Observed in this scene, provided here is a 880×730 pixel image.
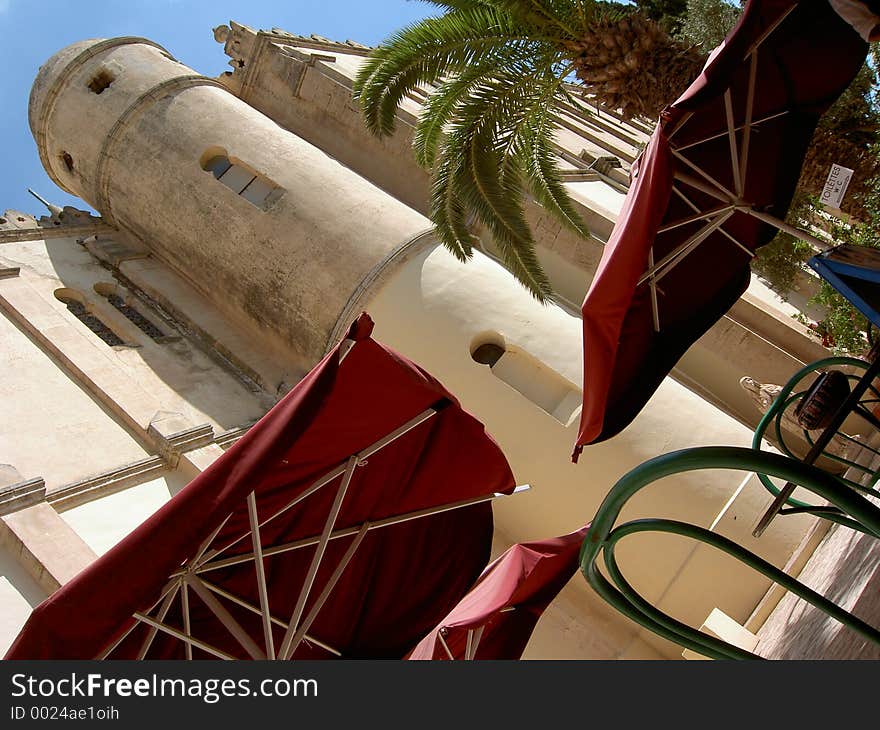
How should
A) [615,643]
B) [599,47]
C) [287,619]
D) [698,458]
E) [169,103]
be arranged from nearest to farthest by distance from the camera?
1. [698,458]
2. [287,619]
3. [599,47]
4. [615,643]
5. [169,103]

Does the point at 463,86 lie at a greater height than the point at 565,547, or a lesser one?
greater

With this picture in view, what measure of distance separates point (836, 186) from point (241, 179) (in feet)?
29.5

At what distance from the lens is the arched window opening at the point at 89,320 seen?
1347cm

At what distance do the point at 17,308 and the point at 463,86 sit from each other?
25.7 ft

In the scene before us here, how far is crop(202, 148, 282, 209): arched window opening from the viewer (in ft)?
43.2

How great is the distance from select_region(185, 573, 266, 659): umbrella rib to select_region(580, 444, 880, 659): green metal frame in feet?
9.73

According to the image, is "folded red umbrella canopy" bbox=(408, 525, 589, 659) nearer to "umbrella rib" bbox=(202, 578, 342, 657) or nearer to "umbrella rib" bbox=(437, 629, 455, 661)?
"umbrella rib" bbox=(437, 629, 455, 661)

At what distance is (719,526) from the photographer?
372 inches

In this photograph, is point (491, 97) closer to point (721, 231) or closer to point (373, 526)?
point (721, 231)

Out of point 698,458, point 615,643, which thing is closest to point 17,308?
point 615,643

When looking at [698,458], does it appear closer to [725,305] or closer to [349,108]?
[725,305]

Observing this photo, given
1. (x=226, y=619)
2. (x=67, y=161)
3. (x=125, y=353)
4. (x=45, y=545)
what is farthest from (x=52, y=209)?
(x=226, y=619)

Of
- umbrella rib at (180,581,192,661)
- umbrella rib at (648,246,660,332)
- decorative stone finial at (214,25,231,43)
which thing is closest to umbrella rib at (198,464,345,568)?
umbrella rib at (180,581,192,661)

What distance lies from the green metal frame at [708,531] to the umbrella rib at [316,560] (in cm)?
262
